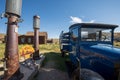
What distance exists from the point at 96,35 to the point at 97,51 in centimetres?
162

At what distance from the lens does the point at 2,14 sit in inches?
229

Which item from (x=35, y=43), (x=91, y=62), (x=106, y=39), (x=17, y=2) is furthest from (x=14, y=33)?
(x=35, y=43)

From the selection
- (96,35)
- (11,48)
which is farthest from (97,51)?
(11,48)

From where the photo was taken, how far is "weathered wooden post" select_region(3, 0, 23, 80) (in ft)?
19.2

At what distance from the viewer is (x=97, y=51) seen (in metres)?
4.93

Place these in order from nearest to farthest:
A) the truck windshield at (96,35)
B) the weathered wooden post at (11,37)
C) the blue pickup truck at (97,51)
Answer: the blue pickup truck at (97,51) < the weathered wooden post at (11,37) < the truck windshield at (96,35)

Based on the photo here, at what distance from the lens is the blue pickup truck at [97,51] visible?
14.1ft

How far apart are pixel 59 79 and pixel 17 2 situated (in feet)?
11.8

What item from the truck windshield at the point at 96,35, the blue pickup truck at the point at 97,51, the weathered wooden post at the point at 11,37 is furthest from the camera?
the truck windshield at the point at 96,35

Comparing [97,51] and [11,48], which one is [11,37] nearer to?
[11,48]

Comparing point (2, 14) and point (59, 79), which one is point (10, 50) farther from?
point (59, 79)

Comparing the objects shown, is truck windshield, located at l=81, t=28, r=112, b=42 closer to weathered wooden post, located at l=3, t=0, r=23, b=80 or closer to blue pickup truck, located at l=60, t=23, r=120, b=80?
blue pickup truck, located at l=60, t=23, r=120, b=80

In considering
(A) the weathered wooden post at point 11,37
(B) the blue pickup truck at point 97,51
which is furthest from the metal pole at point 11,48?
(B) the blue pickup truck at point 97,51

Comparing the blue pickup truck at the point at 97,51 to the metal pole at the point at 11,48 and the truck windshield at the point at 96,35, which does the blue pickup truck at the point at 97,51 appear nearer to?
the truck windshield at the point at 96,35
